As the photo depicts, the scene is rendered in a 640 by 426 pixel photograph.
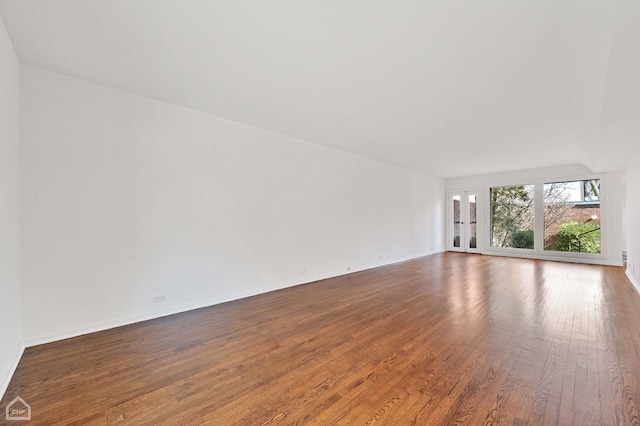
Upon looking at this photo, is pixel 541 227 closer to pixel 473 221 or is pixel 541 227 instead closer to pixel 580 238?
pixel 580 238

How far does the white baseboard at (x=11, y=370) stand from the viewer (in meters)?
1.84

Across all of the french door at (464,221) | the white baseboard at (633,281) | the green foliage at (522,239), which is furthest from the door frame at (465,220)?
the white baseboard at (633,281)

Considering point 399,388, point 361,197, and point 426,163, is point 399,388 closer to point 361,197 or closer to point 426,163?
point 361,197

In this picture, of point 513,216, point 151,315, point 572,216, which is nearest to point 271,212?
point 151,315

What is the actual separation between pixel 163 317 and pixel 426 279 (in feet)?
14.3

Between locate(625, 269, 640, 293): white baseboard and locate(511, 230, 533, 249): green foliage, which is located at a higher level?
locate(511, 230, 533, 249): green foliage

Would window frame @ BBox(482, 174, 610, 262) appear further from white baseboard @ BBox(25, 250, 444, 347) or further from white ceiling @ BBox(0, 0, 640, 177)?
white baseboard @ BBox(25, 250, 444, 347)

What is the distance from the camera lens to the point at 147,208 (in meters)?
3.16

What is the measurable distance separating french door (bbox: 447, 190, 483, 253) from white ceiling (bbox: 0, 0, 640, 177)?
4902 mm

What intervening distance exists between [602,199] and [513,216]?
189 cm

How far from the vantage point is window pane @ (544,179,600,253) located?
22.2 ft

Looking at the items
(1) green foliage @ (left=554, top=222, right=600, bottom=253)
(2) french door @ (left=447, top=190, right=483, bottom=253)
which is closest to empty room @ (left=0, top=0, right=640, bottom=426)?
(1) green foliage @ (left=554, top=222, right=600, bottom=253)

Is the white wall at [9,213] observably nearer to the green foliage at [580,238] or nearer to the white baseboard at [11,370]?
the white baseboard at [11,370]

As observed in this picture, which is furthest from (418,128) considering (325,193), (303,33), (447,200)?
(447,200)
